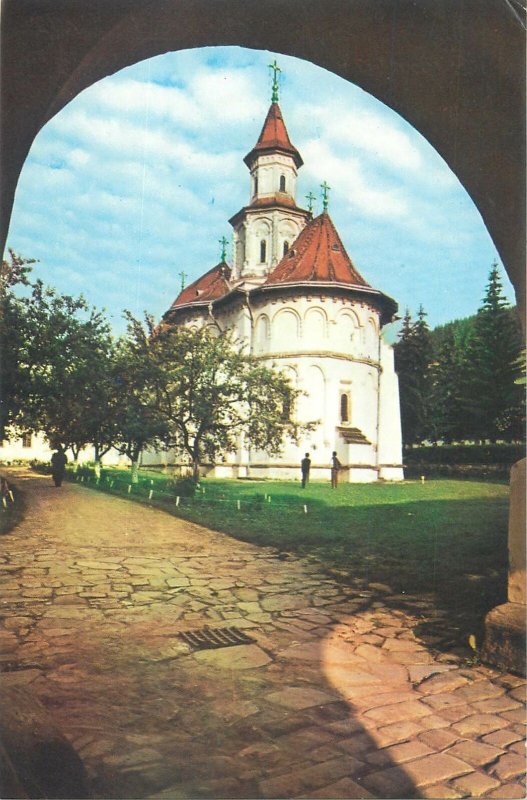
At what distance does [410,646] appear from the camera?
341cm

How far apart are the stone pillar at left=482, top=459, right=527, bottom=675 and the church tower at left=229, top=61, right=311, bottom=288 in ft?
7.71

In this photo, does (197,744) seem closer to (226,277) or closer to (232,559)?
(232,559)

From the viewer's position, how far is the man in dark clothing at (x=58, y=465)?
383 cm

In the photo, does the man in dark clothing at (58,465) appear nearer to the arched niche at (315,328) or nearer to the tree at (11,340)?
the tree at (11,340)

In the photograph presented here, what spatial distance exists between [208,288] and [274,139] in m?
1.54

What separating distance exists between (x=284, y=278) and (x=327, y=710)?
4769 mm

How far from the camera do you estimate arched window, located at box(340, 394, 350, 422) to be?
539 centimetres

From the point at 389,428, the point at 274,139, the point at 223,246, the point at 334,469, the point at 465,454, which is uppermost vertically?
the point at 274,139

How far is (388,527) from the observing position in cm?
567

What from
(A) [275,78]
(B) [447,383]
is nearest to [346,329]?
(B) [447,383]

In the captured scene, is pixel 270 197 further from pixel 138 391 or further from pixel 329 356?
pixel 329 356

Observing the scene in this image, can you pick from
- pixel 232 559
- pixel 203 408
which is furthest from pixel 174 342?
pixel 232 559

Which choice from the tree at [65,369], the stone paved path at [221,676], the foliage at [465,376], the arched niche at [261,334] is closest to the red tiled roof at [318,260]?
the arched niche at [261,334]

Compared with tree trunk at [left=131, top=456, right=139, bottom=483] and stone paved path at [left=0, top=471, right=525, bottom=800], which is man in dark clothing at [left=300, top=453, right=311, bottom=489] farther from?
tree trunk at [left=131, top=456, right=139, bottom=483]
